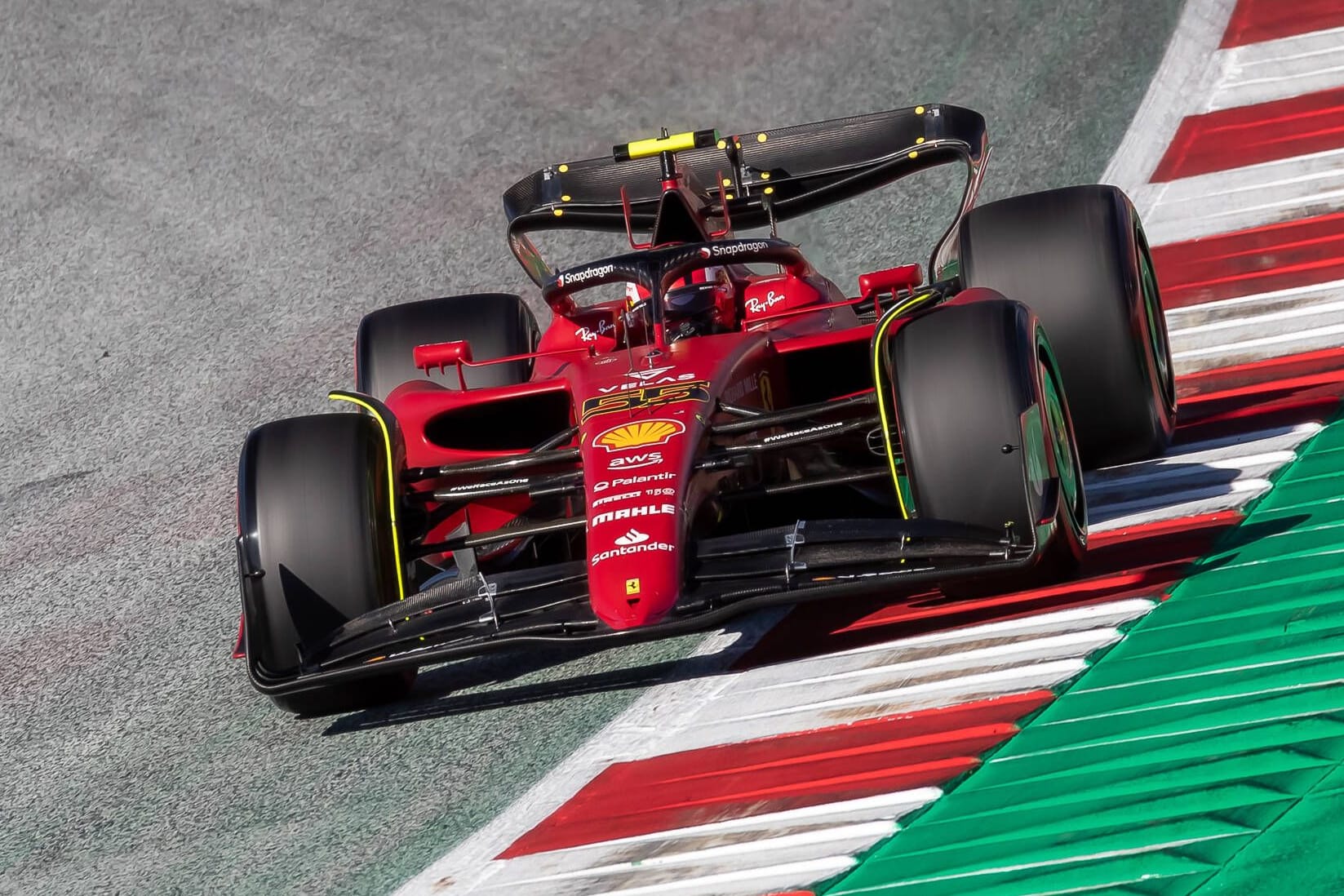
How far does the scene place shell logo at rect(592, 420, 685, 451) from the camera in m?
5.68

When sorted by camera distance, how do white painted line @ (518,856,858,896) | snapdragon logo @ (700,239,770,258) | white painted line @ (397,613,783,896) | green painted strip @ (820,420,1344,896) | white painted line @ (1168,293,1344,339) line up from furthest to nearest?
white painted line @ (1168,293,1344,339), snapdragon logo @ (700,239,770,258), white painted line @ (397,613,783,896), white painted line @ (518,856,858,896), green painted strip @ (820,420,1344,896)

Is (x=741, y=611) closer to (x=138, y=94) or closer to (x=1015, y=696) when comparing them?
(x=1015, y=696)

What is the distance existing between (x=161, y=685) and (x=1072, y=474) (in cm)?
345

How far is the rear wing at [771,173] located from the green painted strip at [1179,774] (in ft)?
10.2

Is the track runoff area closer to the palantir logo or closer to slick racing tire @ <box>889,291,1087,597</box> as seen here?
slick racing tire @ <box>889,291,1087,597</box>

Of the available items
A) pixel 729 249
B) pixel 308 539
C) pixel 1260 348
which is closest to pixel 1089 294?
pixel 729 249

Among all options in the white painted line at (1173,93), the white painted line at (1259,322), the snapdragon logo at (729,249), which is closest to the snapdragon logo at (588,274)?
the snapdragon logo at (729,249)

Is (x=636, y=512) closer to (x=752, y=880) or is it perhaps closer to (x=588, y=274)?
(x=752, y=880)

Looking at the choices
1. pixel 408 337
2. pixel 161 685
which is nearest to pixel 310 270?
pixel 408 337

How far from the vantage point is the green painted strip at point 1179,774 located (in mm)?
3900

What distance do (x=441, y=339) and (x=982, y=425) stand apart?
3320 millimetres

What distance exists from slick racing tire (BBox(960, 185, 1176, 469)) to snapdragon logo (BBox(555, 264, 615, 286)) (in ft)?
4.63

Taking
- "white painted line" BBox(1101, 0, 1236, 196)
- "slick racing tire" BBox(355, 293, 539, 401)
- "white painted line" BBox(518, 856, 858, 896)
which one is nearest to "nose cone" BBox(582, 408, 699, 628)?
"white painted line" BBox(518, 856, 858, 896)

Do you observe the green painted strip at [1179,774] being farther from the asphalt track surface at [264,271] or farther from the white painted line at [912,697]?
the asphalt track surface at [264,271]
